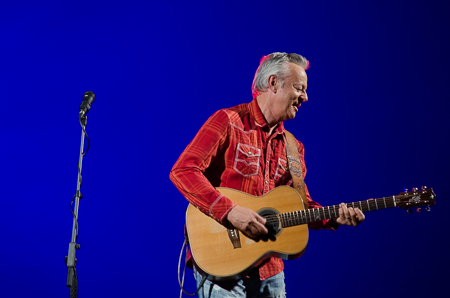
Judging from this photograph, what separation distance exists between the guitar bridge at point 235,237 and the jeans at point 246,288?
0.19 metres

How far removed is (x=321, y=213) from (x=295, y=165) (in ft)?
1.33

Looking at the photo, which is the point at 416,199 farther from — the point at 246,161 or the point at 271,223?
the point at 246,161

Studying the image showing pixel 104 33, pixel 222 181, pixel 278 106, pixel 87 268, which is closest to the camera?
pixel 222 181

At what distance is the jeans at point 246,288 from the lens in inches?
83.4

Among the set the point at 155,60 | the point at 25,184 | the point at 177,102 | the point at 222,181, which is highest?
the point at 155,60

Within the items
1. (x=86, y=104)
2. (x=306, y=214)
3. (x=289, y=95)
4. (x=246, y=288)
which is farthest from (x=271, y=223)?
(x=86, y=104)

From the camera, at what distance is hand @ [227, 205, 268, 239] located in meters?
2.05

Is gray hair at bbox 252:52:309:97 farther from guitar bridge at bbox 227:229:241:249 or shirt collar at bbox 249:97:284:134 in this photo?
guitar bridge at bbox 227:229:241:249

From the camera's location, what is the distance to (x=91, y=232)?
332cm

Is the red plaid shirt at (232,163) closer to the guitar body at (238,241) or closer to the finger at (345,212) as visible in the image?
the guitar body at (238,241)

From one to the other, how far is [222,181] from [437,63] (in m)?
2.53

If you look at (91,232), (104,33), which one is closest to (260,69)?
(104,33)

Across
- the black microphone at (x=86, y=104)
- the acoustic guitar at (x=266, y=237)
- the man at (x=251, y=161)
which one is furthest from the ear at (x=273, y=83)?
the black microphone at (x=86, y=104)

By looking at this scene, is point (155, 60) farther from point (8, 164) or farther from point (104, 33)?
point (8, 164)
